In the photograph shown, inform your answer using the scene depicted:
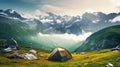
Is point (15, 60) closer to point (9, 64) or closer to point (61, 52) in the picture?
point (9, 64)

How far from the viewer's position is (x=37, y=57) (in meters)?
176

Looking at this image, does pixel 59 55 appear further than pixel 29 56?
Yes

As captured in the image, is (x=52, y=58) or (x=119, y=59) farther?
(x=52, y=58)

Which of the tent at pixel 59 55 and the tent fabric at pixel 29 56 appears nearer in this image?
the tent fabric at pixel 29 56

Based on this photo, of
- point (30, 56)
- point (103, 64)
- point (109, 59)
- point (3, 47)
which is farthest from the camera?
point (3, 47)

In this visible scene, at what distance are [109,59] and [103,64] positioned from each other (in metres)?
12.3

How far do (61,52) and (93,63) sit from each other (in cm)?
3687

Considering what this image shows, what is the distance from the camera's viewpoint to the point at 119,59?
148m

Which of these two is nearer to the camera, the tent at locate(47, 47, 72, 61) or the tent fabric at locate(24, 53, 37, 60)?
the tent fabric at locate(24, 53, 37, 60)

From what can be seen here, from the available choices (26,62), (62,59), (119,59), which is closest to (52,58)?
(62,59)

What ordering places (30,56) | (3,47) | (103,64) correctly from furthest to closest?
(3,47) → (30,56) → (103,64)

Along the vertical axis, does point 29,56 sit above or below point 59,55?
above

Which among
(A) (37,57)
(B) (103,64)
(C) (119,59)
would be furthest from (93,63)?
(A) (37,57)

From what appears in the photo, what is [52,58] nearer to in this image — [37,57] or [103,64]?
[37,57]
